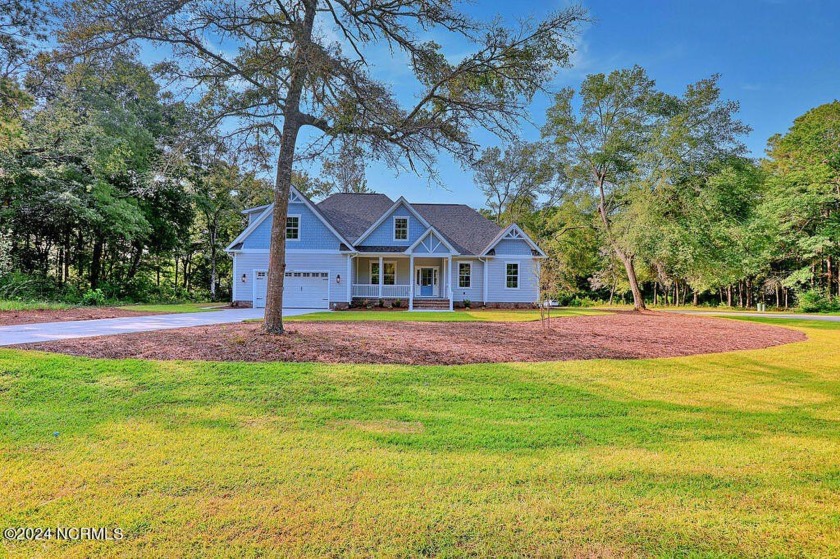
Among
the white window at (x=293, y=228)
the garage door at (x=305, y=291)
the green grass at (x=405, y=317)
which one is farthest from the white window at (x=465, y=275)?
the white window at (x=293, y=228)

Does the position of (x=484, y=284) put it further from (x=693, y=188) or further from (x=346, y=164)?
(x=346, y=164)

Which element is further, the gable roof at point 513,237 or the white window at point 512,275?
the white window at point 512,275

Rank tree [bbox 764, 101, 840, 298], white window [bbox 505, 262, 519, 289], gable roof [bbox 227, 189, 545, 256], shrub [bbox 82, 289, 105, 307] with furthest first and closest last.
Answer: tree [bbox 764, 101, 840, 298] < white window [bbox 505, 262, 519, 289] < gable roof [bbox 227, 189, 545, 256] < shrub [bbox 82, 289, 105, 307]

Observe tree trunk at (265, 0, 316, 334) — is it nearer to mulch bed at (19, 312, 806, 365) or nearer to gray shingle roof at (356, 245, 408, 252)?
mulch bed at (19, 312, 806, 365)

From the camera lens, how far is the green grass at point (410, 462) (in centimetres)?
238

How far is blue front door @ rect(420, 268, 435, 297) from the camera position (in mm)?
22750

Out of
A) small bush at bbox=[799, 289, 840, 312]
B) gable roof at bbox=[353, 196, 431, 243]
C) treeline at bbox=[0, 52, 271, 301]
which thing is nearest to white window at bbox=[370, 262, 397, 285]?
gable roof at bbox=[353, 196, 431, 243]

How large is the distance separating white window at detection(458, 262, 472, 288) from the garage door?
771 centimetres

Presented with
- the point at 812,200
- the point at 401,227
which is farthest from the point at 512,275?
the point at 812,200

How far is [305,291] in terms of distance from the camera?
20.4 meters

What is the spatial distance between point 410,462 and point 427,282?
1971 cm

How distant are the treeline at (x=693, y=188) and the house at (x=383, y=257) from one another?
11.6 ft

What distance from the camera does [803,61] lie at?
1789 cm

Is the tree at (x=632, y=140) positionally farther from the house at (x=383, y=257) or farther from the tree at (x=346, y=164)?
the tree at (x=346, y=164)
